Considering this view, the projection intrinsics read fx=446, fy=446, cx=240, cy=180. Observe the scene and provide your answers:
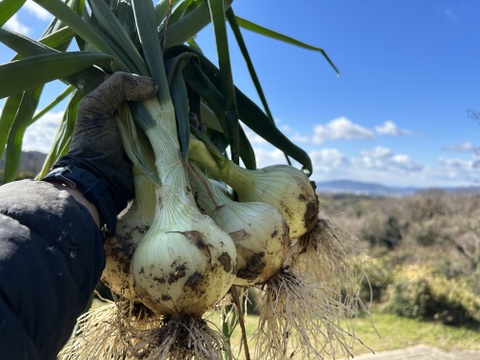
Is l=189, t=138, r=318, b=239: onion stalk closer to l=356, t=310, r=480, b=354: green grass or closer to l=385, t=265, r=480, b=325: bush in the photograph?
l=356, t=310, r=480, b=354: green grass

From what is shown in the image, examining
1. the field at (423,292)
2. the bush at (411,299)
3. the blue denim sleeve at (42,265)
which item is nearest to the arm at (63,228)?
the blue denim sleeve at (42,265)

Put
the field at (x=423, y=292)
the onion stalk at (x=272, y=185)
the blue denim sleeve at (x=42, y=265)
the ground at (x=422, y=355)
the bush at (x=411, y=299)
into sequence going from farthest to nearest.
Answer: the bush at (x=411, y=299), the field at (x=423, y=292), the ground at (x=422, y=355), the onion stalk at (x=272, y=185), the blue denim sleeve at (x=42, y=265)

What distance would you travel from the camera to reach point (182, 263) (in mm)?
562

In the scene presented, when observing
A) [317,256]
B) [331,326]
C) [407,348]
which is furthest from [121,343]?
[407,348]

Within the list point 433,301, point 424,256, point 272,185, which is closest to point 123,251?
point 272,185

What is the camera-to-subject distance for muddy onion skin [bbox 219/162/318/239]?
2.57ft

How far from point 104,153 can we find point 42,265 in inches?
9.5

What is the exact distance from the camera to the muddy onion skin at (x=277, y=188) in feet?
2.57

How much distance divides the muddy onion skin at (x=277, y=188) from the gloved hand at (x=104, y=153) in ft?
0.60

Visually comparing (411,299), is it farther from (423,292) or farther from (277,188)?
(277,188)

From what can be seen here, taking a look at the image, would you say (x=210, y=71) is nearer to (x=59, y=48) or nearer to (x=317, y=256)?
(x=59, y=48)

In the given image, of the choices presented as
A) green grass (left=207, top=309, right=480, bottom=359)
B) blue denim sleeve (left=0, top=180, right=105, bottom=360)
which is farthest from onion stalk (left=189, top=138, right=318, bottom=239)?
green grass (left=207, top=309, right=480, bottom=359)

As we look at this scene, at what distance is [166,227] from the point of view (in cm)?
59

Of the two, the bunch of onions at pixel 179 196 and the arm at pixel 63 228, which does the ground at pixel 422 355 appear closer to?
the bunch of onions at pixel 179 196
